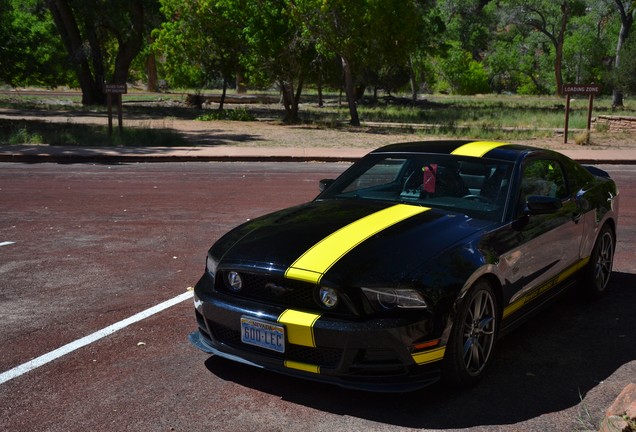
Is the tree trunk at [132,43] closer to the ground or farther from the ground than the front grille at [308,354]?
farther from the ground

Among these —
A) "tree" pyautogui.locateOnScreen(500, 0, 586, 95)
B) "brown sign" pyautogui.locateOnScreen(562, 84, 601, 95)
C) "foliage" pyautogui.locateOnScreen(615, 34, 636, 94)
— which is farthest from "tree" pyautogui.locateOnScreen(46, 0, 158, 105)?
"tree" pyautogui.locateOnScreen(500, 0, 586, 95)

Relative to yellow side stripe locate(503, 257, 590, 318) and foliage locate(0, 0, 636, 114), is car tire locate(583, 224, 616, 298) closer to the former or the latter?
yellow side stripe locate(503, 257, 590, 318)

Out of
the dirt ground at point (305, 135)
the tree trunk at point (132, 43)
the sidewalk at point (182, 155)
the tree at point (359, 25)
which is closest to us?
the sidewalk at point (182, 155)

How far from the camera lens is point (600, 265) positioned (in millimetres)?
6539

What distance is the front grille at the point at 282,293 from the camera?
4.29 meters

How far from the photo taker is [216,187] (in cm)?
1403

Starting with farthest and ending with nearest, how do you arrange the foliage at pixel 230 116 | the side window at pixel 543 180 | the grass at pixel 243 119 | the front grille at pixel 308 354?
the foliage at pixel 230 116, the grass at pixel 243 119, the side window at pixel 543 180, the front grille at pixel 308 354

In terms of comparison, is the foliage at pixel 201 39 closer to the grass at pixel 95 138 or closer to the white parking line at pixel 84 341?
the grass at pixel 95 138

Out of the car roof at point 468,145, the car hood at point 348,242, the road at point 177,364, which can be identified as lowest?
the road at point 177,364

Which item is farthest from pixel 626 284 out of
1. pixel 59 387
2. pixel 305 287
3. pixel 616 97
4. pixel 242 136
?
pixel 616 97

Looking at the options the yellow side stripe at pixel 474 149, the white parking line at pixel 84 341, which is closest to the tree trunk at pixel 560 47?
the yellow side stripe at pixel 474 149

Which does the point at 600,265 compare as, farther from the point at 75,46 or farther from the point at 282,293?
the point at 75,46

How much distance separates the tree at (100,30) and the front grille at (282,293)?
3119 cm

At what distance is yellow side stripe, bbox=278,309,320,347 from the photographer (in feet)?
13.8
